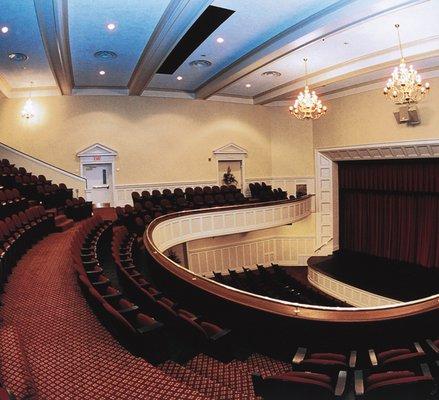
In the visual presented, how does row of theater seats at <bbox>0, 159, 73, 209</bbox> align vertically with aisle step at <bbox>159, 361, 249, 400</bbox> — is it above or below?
above

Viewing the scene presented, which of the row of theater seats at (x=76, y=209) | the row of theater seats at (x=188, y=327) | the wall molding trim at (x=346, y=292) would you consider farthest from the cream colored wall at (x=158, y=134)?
the row of theater seats at (x=188, y=327)

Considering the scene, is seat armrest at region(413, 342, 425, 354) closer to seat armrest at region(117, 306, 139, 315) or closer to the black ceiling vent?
seat armrest at region(117, 306, 139, 315)

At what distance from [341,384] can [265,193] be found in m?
9.03

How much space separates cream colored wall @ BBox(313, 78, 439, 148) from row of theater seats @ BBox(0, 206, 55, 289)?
765 cm

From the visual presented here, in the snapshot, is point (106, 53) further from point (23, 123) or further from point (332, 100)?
point (332, 100)

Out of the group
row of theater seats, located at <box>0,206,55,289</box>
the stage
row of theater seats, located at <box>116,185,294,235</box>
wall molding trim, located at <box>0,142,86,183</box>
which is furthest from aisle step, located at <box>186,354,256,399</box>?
wall molding trim, located at <box>0,142,86,183</box>

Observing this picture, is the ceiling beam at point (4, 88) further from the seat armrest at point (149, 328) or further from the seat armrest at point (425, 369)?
the seat armrest at point (425, 369)

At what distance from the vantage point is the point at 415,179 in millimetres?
9031

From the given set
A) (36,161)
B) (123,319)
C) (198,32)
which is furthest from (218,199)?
(123,319)

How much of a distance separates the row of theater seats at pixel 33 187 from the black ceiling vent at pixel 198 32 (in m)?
3.73

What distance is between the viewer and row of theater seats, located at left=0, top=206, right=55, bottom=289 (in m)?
3.80

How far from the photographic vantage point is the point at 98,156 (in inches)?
384

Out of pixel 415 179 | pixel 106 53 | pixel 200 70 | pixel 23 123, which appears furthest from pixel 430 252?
pixel 23 123

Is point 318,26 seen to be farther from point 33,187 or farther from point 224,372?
point 33,187
